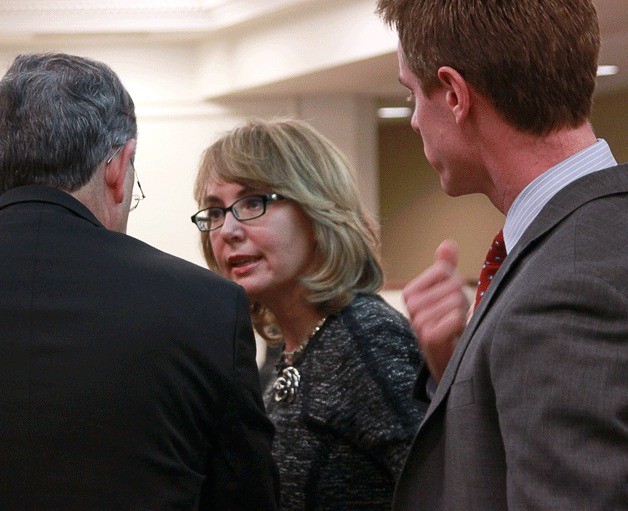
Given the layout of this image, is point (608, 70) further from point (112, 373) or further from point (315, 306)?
point (112, 373)

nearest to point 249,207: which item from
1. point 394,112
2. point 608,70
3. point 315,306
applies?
point 315,306

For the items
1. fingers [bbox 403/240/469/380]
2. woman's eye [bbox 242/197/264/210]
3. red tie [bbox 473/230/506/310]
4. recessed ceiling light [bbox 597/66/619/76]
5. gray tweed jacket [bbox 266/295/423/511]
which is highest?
recessed ceiling light [bbox 597/66/619/76]

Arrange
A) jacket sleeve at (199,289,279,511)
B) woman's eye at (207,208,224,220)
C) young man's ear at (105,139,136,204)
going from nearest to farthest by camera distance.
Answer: jacket sleeve at (199,289,279,511), young man's ear at (105,139,136,204), woman's eye at (207,208,224,220)

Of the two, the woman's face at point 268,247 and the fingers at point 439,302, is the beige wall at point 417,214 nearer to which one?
the woman's face at point 268,247

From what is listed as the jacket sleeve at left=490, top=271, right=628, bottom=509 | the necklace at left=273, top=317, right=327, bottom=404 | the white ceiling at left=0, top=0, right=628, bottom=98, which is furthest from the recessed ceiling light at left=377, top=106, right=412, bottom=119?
the jacket sleeve at left=490, top=271, right=628, bottom=509

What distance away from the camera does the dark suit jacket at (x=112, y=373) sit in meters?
1.66

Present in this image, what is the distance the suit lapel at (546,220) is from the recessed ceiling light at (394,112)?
11.5m

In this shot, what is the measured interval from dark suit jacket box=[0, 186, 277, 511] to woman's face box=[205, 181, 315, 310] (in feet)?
2.88

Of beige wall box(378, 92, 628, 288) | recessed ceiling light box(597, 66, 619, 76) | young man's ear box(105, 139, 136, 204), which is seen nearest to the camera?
young man's ear box(105, 139, 136, 204)

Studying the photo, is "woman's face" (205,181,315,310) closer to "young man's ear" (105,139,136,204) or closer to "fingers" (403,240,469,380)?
"young man's ear" (105,139,136,204)

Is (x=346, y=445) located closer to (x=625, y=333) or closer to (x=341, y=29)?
(x=625, y=333)

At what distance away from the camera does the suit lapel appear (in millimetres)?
1448

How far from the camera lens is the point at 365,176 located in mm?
9602

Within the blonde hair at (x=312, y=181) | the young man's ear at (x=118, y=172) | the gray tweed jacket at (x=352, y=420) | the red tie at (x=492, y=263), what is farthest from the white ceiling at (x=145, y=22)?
the red tie at (x=492, y=263)
